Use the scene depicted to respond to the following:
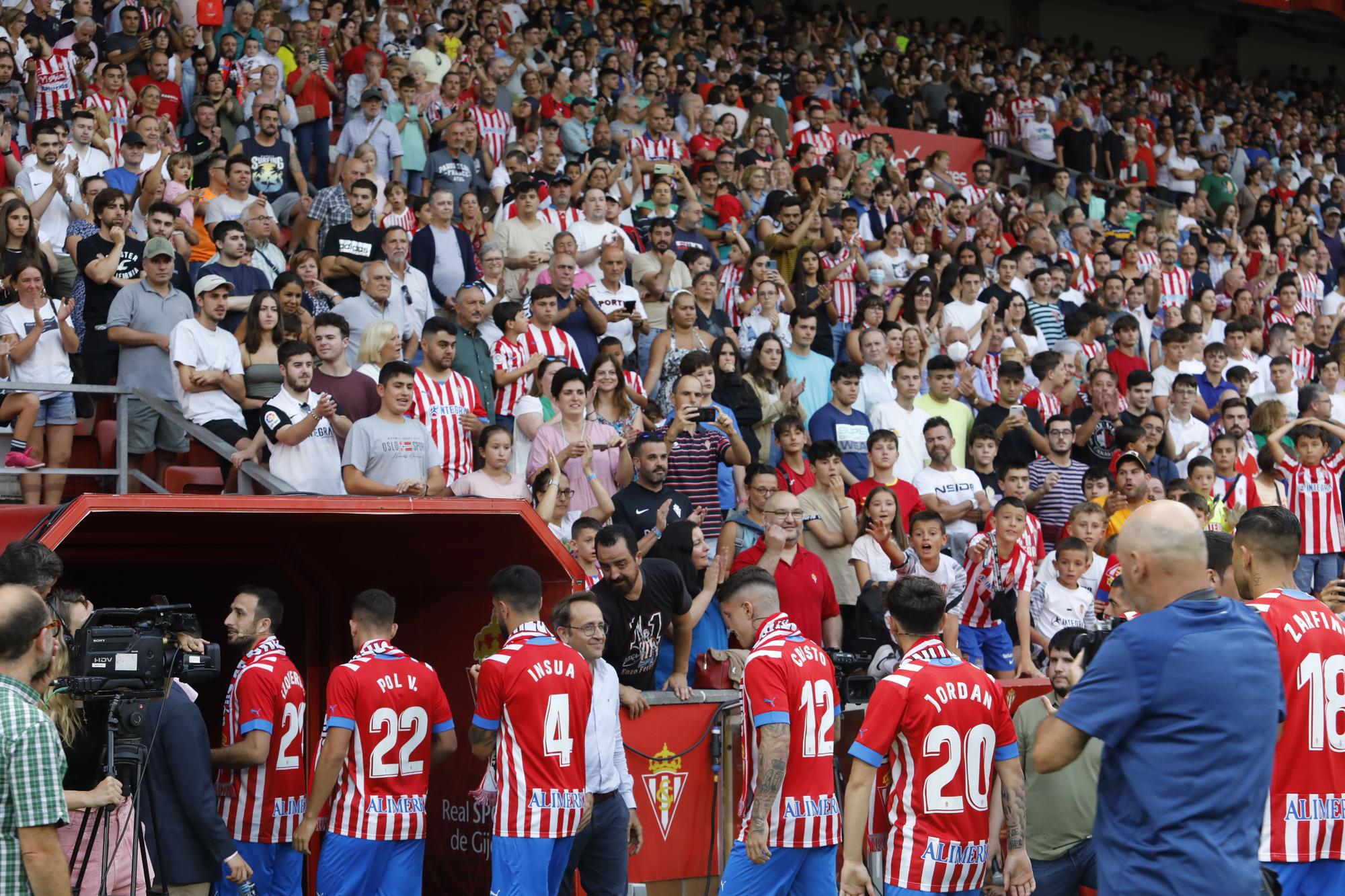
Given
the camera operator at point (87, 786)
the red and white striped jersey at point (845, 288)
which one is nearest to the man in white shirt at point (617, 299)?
the red and white striped jersey at point (845, 288)

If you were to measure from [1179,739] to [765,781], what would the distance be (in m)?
2.78

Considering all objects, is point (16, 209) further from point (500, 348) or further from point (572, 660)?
point (572, 660)

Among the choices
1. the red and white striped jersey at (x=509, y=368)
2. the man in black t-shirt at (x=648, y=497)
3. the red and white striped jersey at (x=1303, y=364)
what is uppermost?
the red and white striped jersey at (x=1303, y=364)

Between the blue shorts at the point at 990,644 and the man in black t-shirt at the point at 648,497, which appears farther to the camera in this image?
the blue shorts at the point at 990,644

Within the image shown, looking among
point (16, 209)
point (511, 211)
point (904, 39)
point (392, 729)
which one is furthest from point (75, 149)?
point (904, 39)

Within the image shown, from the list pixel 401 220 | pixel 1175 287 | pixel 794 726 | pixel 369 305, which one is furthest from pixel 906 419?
pixel 1175 287

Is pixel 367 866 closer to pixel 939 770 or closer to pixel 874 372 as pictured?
pixel 939 770

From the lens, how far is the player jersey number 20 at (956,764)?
6.27 m

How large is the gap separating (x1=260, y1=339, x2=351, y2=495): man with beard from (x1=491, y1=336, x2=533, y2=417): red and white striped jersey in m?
2.17

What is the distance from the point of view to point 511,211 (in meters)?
13.8

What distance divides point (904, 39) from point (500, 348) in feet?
54.0

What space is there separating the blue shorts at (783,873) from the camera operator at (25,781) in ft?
10.7

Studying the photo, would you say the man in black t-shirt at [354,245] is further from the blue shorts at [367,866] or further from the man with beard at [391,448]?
the blue shorts at [367,866]

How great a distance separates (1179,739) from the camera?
13.9 ft
